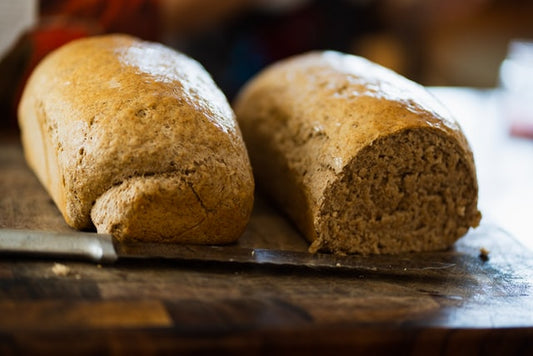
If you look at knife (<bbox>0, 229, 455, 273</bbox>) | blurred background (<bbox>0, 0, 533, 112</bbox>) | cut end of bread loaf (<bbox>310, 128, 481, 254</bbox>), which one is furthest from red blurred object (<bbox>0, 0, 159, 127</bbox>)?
cut end of bread loaf (<bbox>310, 128, 481, 254</bbox>)

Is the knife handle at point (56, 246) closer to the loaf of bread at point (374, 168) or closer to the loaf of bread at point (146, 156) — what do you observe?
the loaf of bread at point (146, 156)

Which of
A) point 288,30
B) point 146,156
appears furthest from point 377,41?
point 146,156

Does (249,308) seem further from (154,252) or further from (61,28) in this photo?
(61,28)

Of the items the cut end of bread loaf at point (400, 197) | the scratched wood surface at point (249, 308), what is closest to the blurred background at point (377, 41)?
the cut end of bread loaf at point (400, 197)

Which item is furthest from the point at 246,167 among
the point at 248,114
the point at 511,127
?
the point at 511,127

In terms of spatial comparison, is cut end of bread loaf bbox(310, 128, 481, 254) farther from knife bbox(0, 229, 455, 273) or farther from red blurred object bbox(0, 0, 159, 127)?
red blurred object bbox(0, 0, 159, 127)

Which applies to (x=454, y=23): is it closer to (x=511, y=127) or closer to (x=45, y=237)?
(x=511, y=127)
